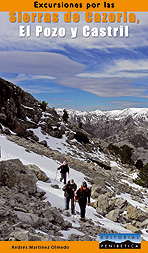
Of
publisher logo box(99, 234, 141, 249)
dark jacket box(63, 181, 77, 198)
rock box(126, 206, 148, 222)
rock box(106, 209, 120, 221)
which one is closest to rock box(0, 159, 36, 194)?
dark jacket box(63, 181, 77, 198)

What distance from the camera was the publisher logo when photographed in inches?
246

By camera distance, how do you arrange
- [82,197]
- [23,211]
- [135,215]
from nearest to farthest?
[23,211] < [82,197] < [135,215]

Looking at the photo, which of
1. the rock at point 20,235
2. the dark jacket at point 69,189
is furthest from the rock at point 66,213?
the rock at point 20,235

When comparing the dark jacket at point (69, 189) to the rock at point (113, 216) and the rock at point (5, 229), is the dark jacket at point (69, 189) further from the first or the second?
the rock at point (5, 229)

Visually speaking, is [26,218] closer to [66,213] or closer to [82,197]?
[66,213]

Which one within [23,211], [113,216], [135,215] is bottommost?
[135,215]

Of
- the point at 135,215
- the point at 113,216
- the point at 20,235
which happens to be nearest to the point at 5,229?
the point at 20,235

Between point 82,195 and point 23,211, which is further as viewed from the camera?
point 82,195

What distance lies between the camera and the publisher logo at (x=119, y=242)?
6.24 m

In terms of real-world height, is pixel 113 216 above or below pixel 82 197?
below

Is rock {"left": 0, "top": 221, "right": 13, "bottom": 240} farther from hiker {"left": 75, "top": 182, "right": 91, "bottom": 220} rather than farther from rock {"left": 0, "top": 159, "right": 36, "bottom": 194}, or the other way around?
hiker {"left": 75, "top": 182, "right": 91, "bottom": 220}

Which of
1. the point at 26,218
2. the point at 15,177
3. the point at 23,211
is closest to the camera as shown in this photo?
the point at 26,218

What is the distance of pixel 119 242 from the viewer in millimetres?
6230

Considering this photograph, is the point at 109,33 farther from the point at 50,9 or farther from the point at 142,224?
the point at 142,224
